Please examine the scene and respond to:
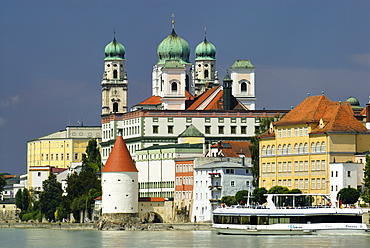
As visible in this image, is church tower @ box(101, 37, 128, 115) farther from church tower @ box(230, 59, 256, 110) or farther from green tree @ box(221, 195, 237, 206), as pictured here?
green tree @ box(221, 195, 237, 206)

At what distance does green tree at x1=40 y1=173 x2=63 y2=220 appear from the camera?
6068 inches

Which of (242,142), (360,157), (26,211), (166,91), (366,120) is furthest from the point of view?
(26,211)

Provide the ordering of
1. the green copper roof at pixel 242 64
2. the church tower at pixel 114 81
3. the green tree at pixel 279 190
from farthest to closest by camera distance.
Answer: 1. the church tower at pixel 114 81
2. the green copper roof at pixel 242 64
3. the green tree at pixel 279 190

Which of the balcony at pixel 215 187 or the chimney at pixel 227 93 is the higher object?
the chimney at pixel 227 93

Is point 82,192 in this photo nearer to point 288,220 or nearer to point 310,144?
point 310,144

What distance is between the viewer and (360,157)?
117 m

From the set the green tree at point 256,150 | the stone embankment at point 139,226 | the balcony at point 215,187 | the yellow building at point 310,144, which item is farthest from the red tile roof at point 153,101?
the balcony at point 215,187

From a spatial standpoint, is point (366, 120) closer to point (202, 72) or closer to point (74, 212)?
point (74, 212)

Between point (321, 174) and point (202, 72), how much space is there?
67819mm

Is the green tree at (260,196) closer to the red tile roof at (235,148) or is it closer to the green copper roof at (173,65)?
the red tile roof at (235,148)

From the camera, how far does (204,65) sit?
609 ft

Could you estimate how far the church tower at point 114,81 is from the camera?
18800 cm

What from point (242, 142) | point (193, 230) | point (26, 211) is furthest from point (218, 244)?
point (26, 211)

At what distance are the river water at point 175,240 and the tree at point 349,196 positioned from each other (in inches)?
393
